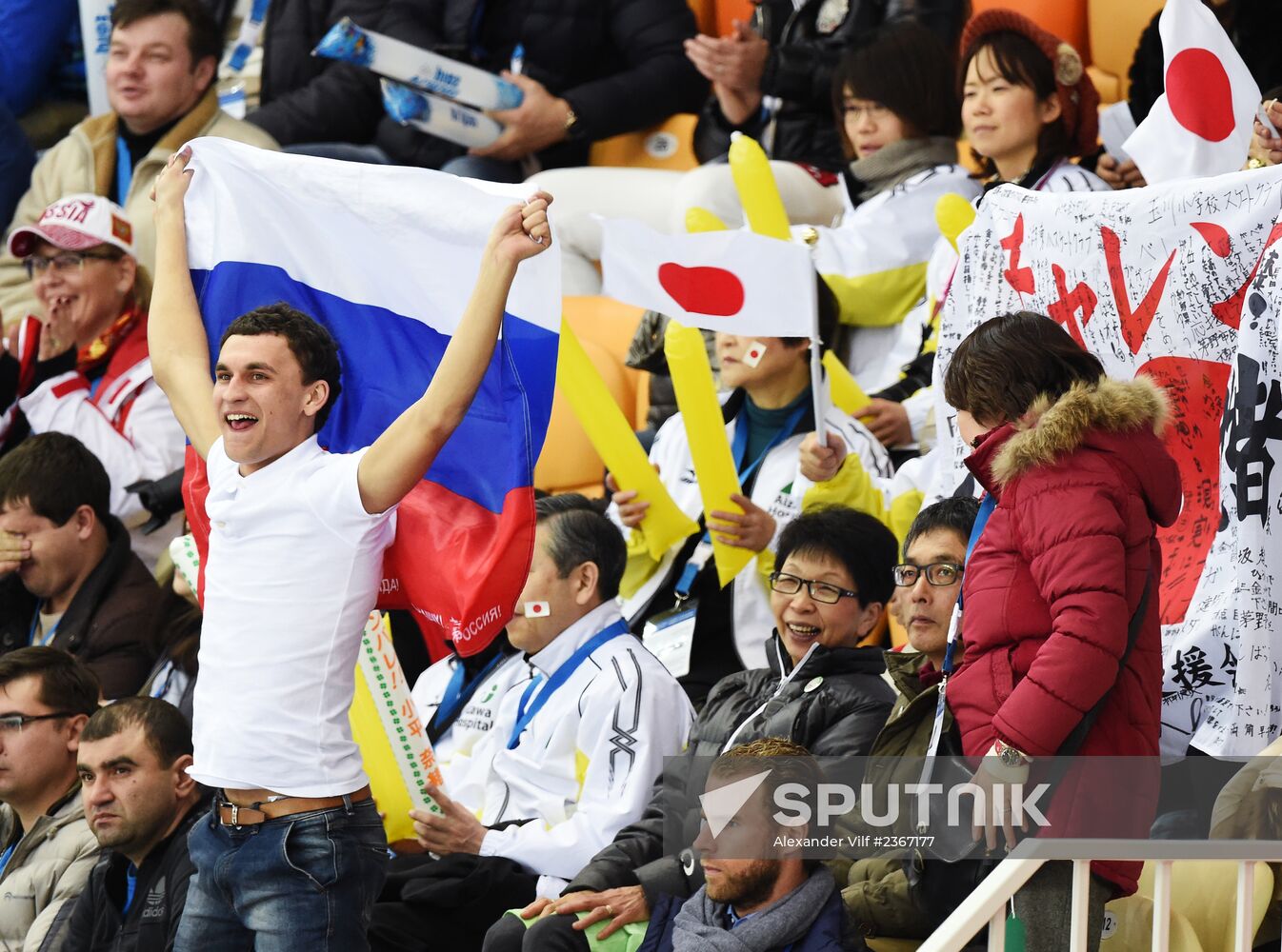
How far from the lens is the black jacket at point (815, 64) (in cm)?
655

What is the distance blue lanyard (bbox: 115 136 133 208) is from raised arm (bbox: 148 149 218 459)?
3161mm

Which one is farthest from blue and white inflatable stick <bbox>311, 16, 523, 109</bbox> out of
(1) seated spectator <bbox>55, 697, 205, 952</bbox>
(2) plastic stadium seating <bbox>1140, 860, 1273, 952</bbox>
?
(2) plastic stadium seating <bbox>1140, 860, 1273, 952</bbox>

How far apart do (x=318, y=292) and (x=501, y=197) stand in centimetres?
46

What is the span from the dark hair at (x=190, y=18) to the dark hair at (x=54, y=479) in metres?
1.91

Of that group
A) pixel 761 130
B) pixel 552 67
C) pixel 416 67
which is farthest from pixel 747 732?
pixel 552 67

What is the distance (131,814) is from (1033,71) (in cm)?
306

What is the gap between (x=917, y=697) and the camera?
11.7ft

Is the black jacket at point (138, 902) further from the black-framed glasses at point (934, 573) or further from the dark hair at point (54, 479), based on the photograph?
the black-framed glasses at point (934, 573)

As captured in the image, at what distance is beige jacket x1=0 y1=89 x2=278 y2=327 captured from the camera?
676 cm

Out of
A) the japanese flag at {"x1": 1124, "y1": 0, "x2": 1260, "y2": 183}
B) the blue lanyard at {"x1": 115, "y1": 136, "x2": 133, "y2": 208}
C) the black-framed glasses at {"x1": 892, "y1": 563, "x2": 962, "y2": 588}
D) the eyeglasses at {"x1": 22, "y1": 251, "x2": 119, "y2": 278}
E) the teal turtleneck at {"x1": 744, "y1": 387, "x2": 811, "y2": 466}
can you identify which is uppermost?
the blue lanyard at {"x1": 115, "y1": 136, "x2": 133, "y2": 208}

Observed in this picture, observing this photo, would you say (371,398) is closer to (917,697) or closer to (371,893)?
(371,893)

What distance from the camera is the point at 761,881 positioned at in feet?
11.1

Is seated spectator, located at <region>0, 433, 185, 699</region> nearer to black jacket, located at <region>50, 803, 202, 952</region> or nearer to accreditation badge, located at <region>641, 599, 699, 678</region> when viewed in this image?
black jacket, located at <region>50, 803, 202, 952</region>

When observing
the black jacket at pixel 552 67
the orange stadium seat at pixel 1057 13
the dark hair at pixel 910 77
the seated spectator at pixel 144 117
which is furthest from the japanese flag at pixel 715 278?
the orange stadium seat at pixel 1057 13
